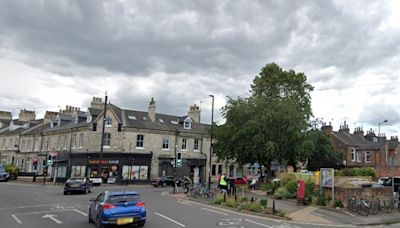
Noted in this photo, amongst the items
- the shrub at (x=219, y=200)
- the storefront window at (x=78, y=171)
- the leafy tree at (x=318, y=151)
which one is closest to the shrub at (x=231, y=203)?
the shrub at (x=219, y=200)

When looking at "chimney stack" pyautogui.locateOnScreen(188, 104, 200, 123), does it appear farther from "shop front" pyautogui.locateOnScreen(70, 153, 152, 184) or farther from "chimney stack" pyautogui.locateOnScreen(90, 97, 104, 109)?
"chimney stack" pyautogui.locateOnScreen(90, 97, 104, 109)

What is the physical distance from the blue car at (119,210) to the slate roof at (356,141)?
50.5 m

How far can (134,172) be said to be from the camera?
50.5 m

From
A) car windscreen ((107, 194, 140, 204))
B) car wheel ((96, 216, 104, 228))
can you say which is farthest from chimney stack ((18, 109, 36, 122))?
car windscreen ((107, 194, 140, 204))

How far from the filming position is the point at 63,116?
62406 millimetres

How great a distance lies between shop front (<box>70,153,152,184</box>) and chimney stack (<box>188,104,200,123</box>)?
502 inches

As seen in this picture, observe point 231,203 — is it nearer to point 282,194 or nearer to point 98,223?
point 282,194

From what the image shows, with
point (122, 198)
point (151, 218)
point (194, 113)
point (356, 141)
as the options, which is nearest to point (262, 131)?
point (151, 218)

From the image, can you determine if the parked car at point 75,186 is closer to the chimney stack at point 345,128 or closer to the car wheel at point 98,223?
the car wheel at point 98,223

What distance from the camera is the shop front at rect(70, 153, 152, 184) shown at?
4950 centimetres

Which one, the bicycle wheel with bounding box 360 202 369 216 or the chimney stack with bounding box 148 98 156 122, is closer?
the bicycle wheel with bounding box 360 202 369 216

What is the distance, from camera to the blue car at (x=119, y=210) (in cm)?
1407

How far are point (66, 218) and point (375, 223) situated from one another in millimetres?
14122

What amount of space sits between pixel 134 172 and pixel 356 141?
34.9 meters
